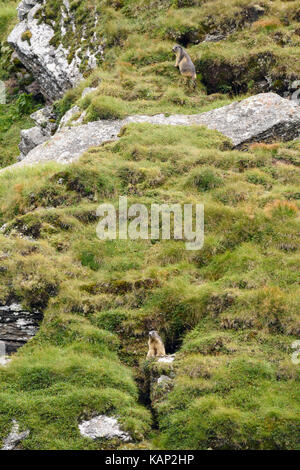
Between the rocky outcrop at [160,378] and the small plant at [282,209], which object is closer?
the rocky outcrop at [160,378]

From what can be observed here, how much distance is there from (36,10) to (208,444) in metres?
29.9

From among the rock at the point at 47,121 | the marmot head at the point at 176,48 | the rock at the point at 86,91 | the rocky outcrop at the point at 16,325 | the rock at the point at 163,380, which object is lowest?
the rock at the point at 47,121

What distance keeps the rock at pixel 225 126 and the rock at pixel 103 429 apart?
42.5ft

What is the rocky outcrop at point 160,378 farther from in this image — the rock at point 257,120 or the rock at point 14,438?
the rock at point 257,120

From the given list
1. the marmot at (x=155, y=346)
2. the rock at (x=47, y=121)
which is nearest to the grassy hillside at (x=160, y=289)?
the marmot at (x=155, y=346)

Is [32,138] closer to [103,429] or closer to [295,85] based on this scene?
[295,85]

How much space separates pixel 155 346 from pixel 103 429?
8.33 feet

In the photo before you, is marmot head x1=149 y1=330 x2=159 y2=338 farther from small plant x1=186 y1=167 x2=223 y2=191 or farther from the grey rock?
the grey rock

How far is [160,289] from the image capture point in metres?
14.6

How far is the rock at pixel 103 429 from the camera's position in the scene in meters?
11.1

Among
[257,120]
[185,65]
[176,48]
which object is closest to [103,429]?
[257,120]

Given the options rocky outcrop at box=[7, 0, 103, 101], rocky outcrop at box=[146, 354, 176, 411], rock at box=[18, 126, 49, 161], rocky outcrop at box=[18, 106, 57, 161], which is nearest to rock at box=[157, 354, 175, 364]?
rocky outcrop at box=[146, 354, 176, 411]

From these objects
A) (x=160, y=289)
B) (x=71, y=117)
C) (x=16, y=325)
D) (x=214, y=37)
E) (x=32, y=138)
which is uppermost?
(x=214, y=37)

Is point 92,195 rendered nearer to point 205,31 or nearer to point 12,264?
point 12,264
